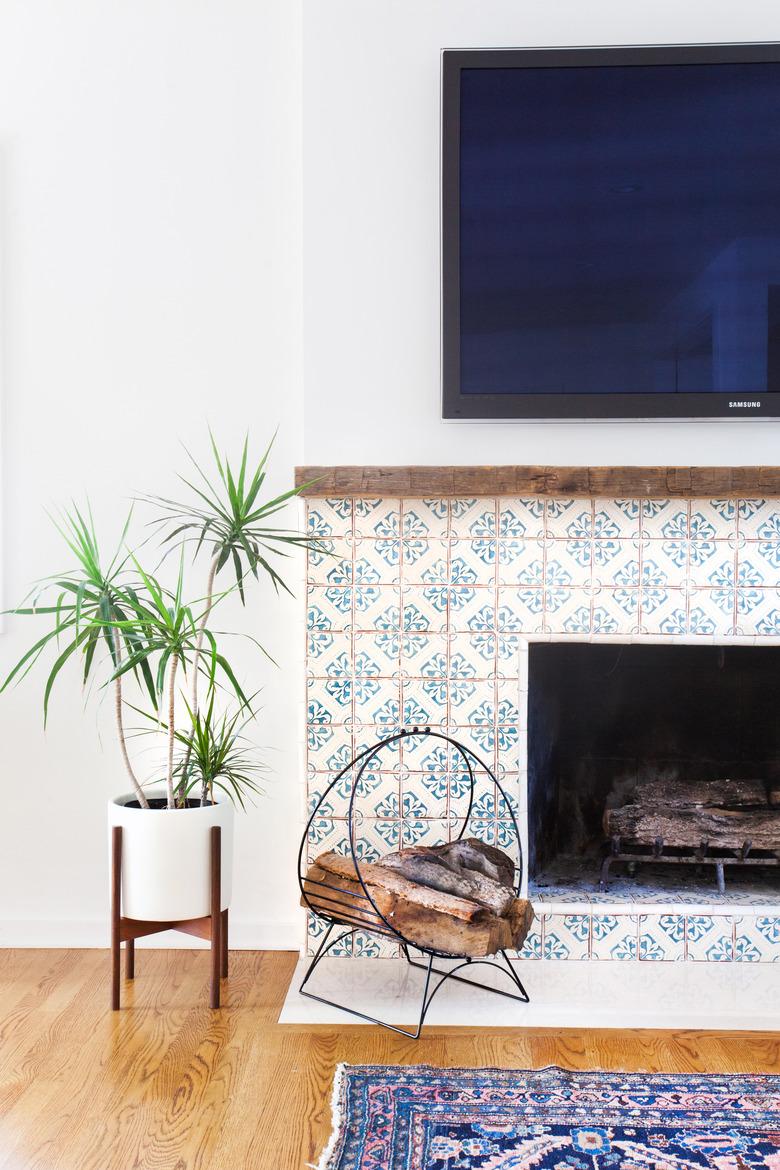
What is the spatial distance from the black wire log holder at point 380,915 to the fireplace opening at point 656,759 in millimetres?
232

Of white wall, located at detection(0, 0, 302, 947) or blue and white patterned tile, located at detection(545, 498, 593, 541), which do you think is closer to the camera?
blue and white patterned tile, located at detection(545, 498, 593, 541)

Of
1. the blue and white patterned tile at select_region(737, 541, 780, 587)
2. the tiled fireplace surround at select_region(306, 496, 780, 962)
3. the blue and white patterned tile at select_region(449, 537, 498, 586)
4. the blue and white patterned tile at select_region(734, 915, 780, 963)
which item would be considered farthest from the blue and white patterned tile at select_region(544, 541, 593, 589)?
the blue and white patterned tile at select_region(734, 915, 780, 963)

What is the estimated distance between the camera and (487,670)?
88.7 inches

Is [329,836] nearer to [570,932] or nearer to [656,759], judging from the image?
[570,932]

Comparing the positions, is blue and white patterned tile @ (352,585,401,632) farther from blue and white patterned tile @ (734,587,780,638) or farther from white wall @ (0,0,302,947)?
blue and white patterned tile @ (734,587,780,638)

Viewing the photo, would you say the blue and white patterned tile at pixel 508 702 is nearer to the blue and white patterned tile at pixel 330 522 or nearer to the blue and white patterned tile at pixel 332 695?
the blue and white patterned tile at pixel 332 695

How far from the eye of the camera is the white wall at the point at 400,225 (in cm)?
220

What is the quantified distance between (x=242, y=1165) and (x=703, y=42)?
2.61 meters

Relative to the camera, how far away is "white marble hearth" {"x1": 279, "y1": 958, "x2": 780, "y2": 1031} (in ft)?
6.46

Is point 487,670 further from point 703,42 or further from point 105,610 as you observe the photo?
point 703,42

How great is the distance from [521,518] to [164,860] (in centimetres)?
118

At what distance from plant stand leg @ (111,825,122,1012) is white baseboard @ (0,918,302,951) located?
349 mm

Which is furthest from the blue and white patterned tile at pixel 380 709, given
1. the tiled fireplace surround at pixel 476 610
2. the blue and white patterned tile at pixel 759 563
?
the blue and white patterned tile at pixel 759 563

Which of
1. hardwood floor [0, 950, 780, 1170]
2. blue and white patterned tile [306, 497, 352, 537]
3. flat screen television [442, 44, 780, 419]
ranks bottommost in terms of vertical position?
hardwood floor [0, 950, 780, 1170]
